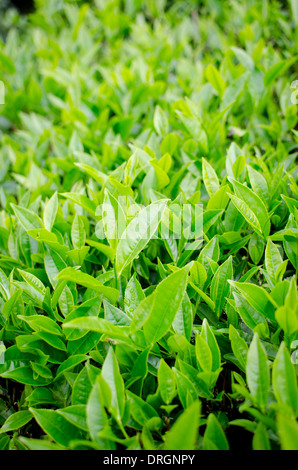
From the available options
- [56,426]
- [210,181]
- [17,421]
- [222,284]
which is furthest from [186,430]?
[210,181]

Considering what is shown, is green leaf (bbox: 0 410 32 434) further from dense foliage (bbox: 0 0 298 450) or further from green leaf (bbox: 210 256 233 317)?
green leaf (bbox: 210 256 233 317)

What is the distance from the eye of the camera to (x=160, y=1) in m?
3.70

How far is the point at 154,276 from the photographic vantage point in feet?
5.12

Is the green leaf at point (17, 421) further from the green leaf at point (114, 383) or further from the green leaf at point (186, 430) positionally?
the green leaf at point (186, 430)

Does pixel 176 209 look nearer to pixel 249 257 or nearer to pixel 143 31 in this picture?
pixel 249 257

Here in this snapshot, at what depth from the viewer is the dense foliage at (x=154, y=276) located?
40.4 inches

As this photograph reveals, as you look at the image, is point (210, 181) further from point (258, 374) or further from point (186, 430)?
point (186, 430)

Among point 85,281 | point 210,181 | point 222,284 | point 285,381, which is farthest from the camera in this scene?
point 210,181

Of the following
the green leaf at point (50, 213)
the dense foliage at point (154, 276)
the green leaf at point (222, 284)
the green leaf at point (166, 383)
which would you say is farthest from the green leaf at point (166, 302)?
the green leaf at point (50, 213)

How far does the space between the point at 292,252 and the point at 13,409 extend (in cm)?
125

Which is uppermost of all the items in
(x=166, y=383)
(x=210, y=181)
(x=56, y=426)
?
(x=210, y=181)

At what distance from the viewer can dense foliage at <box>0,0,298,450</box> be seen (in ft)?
3.36

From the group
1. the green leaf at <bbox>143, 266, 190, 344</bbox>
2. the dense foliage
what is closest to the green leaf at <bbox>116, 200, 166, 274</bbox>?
the dense foliage

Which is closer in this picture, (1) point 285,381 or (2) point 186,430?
(2) point 186,430
